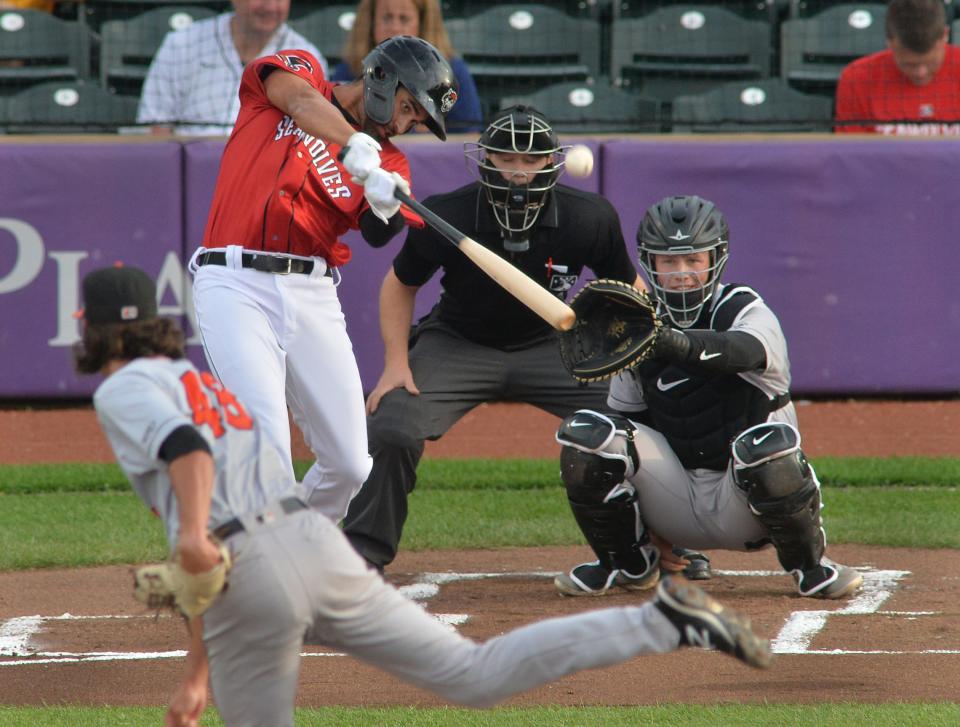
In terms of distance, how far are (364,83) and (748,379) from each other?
1.68 metres

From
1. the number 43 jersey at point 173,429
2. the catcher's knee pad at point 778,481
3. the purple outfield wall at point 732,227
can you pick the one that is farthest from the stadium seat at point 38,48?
the number 43 jersey at point 173,429

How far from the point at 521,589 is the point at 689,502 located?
2.42ft

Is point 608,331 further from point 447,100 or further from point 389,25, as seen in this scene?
point 389,25

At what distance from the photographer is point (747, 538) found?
5.16 metres

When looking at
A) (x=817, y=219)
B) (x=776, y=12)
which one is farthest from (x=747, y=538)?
(x=776, y=12)

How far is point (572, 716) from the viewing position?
389cm

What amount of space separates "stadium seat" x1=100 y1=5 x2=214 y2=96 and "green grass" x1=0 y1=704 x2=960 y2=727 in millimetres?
6976

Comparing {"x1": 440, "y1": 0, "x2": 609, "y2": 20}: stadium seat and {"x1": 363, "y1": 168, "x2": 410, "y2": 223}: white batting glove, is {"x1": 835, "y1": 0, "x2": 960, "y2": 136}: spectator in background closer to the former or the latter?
{"x1": 440, "y1": 0, "x2": 609, "y2": 20}: stadium seat

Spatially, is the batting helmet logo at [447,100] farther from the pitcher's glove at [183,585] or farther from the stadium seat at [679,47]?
the stadium seat at [679,47]

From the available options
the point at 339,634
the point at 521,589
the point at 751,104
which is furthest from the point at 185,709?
the point at 751,104

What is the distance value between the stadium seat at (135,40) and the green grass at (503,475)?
12.0 feet

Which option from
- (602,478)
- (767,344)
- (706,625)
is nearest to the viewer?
(706,625)

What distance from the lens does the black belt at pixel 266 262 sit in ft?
15.3

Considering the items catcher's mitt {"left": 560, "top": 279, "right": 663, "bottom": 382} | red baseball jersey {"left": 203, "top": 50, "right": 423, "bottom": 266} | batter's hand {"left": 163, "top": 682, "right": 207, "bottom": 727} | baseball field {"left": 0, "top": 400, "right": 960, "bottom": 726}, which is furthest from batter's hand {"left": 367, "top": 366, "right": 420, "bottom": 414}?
batter's hand {"left": 163, "top": 682, "right": 207, "bottom": 727}
